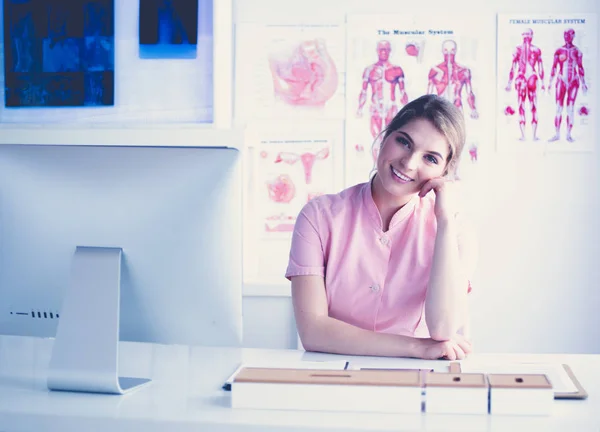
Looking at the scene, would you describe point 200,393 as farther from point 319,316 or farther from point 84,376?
point 319,316

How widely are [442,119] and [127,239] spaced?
936 mm

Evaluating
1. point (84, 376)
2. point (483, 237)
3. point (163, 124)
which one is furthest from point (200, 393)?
point (483, 237)

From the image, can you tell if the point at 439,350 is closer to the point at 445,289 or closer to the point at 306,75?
the point at 445,289

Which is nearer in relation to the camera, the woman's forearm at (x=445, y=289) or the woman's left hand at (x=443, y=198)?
the woman's forearm at (x=445, y=289)

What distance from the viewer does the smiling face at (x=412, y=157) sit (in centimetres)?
193

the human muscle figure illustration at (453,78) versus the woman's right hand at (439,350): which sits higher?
the human muscle figure illustration at (453,78)

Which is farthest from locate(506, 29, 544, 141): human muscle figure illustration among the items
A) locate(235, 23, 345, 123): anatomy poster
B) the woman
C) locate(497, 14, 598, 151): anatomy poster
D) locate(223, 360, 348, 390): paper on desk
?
locate(223, 360, 348, 390): paper on desk

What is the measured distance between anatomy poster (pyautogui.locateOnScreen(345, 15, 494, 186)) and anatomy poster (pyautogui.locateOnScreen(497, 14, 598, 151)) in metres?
0.08

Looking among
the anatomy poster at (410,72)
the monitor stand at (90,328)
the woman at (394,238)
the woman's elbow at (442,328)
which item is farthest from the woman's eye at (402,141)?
the anatomy poster at (410,72)

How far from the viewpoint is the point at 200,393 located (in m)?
1.38

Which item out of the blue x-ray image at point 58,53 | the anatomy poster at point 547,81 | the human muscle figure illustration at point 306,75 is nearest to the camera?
the blue x-ray image at point 58,53

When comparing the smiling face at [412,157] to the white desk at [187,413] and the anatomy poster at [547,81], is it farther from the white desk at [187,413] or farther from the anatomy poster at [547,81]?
the anatomy poster at [547,81]

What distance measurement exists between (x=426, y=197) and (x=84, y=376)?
3.60ft

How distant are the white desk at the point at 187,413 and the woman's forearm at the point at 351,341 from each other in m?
0.07
